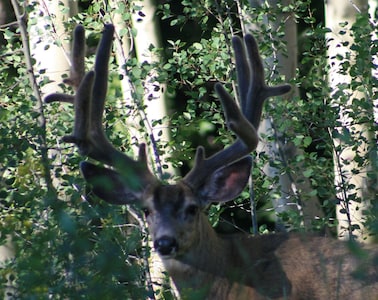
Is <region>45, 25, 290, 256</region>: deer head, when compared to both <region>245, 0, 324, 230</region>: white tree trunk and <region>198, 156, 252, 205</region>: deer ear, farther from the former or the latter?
<region>245, 0, 324, 230</region>: white tree trunk

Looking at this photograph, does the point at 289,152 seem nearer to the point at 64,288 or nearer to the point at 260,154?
the point at 260,154

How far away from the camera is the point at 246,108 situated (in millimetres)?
8195

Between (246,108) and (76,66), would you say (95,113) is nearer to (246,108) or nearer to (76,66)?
(76,66)

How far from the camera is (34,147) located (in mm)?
8828

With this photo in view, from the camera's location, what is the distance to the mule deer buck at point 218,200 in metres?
7.59

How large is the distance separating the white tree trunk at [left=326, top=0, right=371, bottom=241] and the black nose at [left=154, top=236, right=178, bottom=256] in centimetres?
118

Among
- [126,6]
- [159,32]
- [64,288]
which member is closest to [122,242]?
[64,288]

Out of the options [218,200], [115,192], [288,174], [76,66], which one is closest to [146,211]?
Result: [115,192]

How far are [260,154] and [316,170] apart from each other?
52 centimetres

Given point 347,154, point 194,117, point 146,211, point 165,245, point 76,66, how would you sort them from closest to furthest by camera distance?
point 165,245, point 146,211, point 76,66, point 194,117, point 347,154

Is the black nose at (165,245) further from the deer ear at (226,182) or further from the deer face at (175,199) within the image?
the deer ear at (226,182)

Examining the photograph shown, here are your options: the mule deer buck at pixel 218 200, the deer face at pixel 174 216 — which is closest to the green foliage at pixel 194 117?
the mule deer buck at pixel 218 200

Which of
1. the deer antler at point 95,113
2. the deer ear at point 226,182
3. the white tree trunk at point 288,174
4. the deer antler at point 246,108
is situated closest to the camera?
the deer antler at point 95,113

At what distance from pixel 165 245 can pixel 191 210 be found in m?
0.49
